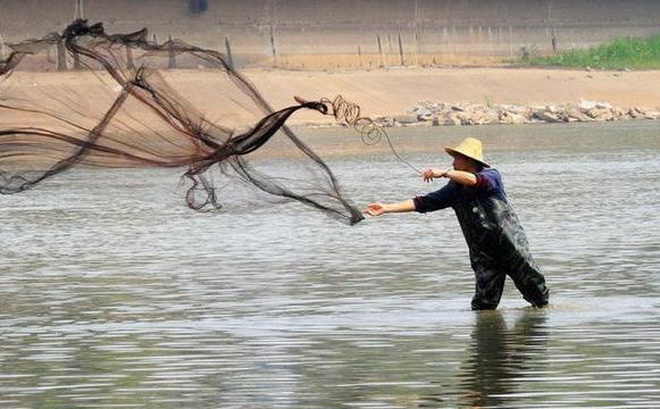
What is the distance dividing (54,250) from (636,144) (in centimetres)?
2745

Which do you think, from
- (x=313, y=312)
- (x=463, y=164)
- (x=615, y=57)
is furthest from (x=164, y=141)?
(x=615, y=57)

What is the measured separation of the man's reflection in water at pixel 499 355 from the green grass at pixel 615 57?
2094 inches

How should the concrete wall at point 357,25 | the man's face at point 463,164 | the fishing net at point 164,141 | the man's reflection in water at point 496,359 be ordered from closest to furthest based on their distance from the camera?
the man's reflection in water at point 496,359
the fishing net at point 164,141
the man's face at point 463,164
the concrete wall at point 357,25

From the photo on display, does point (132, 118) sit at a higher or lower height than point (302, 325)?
higher

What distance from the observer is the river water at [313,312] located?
490 inches

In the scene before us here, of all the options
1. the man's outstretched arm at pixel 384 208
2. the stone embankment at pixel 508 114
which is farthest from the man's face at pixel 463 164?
the stone embankment at pixel 508 114

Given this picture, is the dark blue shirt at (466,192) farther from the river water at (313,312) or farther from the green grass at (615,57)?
the green grass at (615,57)

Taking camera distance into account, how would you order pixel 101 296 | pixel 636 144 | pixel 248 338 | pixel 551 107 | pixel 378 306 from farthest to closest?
pixel 551 107 < pixel 636 144 < pixel 101 296 < pixel 378 306 < pixel 248 338

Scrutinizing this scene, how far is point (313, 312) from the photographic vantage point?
54.5ft

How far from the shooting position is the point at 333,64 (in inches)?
2542

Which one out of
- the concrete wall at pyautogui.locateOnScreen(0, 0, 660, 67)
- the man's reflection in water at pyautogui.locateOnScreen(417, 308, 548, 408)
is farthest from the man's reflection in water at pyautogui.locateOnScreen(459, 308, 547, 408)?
the concrete wall at pyautogui.locateOnScreen(0, 0, 660, 67)

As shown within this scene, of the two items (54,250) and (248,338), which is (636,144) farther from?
(248,338)

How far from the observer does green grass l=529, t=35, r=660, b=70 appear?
69062mm

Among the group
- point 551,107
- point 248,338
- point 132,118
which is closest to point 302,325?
point 248,338
